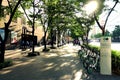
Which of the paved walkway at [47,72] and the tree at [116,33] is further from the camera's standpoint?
the tree at [116,33]

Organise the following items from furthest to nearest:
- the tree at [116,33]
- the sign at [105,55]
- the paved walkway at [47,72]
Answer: the tree at [116,33] → the sign at [105,55] → the paved walkway at [47,72]

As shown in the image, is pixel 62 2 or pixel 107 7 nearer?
pixel 107 7

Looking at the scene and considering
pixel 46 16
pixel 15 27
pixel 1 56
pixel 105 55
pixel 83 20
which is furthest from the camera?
pixel 15 27

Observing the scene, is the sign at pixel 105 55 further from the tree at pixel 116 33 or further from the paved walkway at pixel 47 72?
the tree at pixel 116 33

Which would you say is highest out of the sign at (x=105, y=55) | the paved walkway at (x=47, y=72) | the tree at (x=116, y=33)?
the tree at (x=116, y=33)

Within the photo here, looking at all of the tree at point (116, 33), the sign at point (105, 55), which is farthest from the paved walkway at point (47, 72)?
the tree at point (116, 33)

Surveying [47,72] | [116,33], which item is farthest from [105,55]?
[116,33]

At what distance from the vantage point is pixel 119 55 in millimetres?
13617

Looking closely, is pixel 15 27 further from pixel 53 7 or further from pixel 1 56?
pixel 1 56

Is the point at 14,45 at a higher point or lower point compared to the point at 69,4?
lower

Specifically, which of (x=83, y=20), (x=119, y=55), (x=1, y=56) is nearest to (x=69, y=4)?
(x=83, y=20)

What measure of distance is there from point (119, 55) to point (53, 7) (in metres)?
17.6

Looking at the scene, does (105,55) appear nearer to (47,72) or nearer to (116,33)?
(47,72)

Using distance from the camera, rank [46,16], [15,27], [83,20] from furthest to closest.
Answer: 1. [15,27]
2. [83,20]
3. [46,16]
